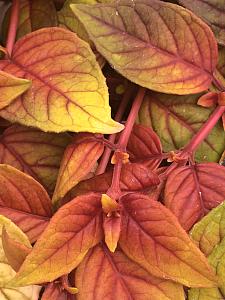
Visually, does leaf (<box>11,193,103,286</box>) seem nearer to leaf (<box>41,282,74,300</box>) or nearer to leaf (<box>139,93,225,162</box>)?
leaf (<box>41,282,74,300</box>)

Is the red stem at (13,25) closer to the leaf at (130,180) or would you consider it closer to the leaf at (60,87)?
the leaf at (60,87)

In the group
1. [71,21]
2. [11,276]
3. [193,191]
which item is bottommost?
[11,276]

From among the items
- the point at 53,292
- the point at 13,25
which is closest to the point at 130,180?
the point at 53,292

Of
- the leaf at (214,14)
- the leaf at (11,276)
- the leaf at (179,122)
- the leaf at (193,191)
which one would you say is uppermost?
the leaf at (214,14)

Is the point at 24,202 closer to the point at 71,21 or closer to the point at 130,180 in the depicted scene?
the point at 130,180

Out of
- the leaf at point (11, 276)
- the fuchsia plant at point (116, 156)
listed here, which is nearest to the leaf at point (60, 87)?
the fuchsia plant at point (116, 156)

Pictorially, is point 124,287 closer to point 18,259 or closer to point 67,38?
point 18,259

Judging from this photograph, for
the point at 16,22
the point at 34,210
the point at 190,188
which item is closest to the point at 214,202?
the point at 190,188
